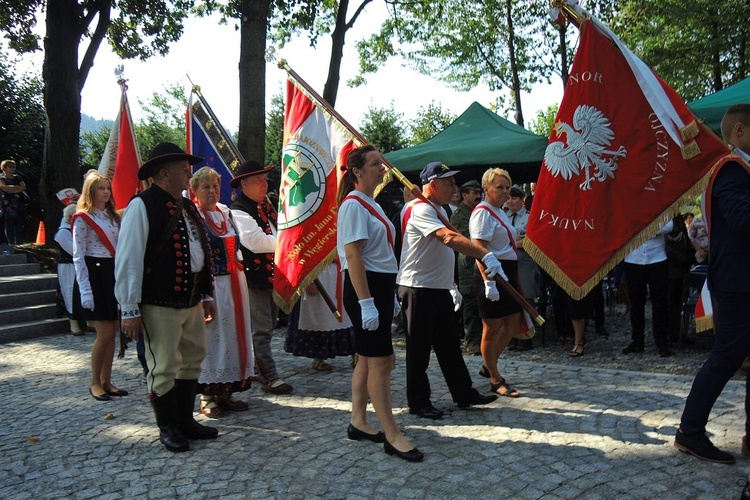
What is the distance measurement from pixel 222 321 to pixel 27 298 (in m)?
6.96

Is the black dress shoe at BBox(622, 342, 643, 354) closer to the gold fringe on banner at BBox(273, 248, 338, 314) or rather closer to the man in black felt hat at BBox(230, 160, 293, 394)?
the gold fringe on banner at BBox(273, 248, 338, 314)

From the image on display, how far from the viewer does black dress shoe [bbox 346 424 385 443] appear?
14.7 feet

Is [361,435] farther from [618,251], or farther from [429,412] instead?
[618,251]

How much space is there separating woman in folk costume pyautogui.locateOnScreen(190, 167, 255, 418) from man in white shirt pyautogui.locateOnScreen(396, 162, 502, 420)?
4.40ft

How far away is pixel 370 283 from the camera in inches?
169

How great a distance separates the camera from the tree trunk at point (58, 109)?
529 inches

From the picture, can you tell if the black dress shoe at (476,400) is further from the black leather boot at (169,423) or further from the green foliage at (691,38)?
the green foliage at (691,38)

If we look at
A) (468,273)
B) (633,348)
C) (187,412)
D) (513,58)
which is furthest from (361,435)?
(513,58)

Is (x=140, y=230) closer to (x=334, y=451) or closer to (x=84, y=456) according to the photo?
(x=84, y=456)

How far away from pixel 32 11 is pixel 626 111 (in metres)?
15.5

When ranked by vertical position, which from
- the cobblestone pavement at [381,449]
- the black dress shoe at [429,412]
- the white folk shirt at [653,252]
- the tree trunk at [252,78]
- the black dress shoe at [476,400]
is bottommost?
the cobblestone pavement at [381,449]

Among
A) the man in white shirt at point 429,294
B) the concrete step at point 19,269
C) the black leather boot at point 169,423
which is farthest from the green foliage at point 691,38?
the black leather boot at point 169,423

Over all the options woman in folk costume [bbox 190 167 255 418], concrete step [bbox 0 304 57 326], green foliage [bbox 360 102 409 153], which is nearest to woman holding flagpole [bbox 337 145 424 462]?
woman in folk costume [bbox 190 167 255 418]

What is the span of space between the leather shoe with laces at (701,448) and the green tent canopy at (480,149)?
6.01m
